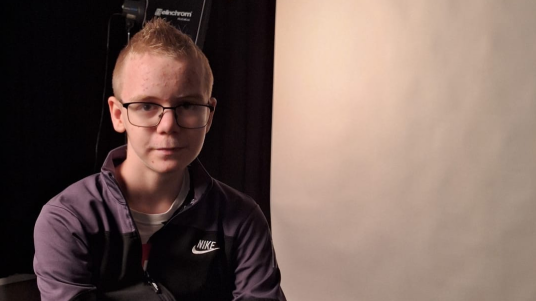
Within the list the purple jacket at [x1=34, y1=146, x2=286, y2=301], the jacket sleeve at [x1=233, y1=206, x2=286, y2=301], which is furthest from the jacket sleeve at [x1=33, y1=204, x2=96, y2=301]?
the jacket sleeve at [x1=233, y1=206, x2=286, y2=301]

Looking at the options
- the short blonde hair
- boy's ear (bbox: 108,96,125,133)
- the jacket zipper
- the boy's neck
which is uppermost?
the short blonde hair

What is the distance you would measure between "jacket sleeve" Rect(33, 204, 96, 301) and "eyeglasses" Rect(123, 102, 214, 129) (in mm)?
259

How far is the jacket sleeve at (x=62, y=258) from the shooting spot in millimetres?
1029

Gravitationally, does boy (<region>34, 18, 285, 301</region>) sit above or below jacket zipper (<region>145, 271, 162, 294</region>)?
above

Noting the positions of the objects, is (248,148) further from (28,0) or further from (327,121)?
(28,0)

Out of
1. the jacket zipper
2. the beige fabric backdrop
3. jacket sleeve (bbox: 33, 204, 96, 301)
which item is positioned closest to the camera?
jacket sleeve (bbox: 33, 204, 96, 301)

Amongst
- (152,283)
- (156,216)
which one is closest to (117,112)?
(156,216)

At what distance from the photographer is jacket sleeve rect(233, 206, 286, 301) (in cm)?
120

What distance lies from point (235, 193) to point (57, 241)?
1.47 feet

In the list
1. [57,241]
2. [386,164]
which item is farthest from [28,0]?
[386,164]

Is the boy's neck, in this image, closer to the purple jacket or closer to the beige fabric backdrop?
the purple jacket

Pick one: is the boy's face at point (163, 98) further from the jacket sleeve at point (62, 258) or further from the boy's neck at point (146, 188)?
the jacket sleeve at point (62, 258)

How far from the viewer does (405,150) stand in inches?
68.9

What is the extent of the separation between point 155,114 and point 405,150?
1.00 m
